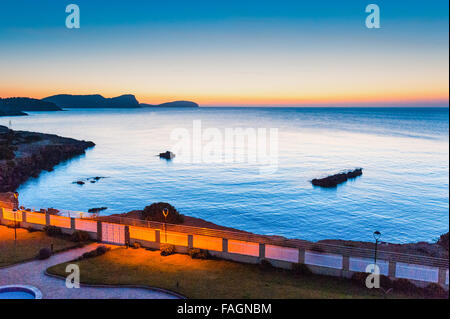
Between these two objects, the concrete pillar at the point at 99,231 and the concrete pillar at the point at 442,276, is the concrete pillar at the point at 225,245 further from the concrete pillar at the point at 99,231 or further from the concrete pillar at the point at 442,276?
the concrete pillar at the point at 442,276

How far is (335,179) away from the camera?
58344mm

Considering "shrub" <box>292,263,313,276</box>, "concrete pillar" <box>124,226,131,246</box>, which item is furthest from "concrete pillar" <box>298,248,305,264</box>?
"concrete pillar" <box>124,226,131,246</box>

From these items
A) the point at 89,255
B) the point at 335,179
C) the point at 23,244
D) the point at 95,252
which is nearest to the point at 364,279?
the point at 95,252

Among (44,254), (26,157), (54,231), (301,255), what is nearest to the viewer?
(301,255)

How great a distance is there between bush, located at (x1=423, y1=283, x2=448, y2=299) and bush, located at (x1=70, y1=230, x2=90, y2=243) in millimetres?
21138

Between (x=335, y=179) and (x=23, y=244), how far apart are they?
155 feet

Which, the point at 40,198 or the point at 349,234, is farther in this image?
the point at 40,198

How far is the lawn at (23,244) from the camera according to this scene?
2152cm

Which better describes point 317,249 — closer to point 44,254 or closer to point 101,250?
point 101,250

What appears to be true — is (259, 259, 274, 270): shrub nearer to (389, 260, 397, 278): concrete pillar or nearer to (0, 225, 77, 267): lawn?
(389, 260, 397, 278): concrete pillar

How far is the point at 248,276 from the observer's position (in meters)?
19.5
